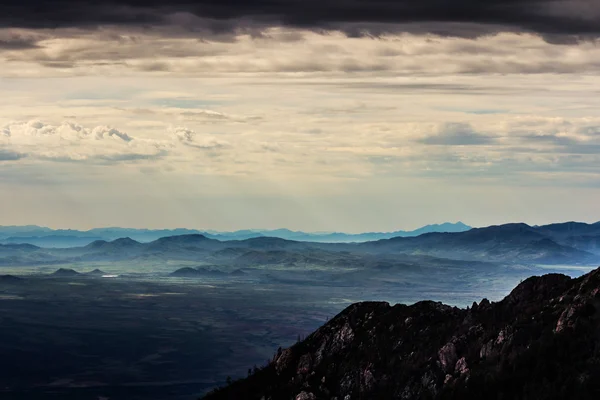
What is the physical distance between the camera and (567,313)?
11319 centimetres

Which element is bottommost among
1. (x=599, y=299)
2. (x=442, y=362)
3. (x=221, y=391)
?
(x=221, y=391)

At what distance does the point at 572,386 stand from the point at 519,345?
13775 mm

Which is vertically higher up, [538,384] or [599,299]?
[599,299]

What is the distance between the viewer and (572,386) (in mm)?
100438

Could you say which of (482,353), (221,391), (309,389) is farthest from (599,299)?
(221,391)

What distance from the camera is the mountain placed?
107 metres

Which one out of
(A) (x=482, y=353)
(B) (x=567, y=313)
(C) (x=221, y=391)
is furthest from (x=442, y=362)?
(C) (x=221, y=391)

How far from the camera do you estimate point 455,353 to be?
397 feet

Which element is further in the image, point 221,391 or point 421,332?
point 221,391

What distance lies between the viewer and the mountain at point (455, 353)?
107 metres

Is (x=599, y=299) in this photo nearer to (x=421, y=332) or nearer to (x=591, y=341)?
(x=591, y=341)

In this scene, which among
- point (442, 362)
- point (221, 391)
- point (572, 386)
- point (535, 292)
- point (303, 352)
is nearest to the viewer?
point (572, 386)

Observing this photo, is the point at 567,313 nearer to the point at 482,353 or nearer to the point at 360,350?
the point at 482,353

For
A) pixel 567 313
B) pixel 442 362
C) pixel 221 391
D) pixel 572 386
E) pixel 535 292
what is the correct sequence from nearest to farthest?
pixel 572 386
pixel 567 313
pixel 442 362
pixel 535 292
pixel 221 391
